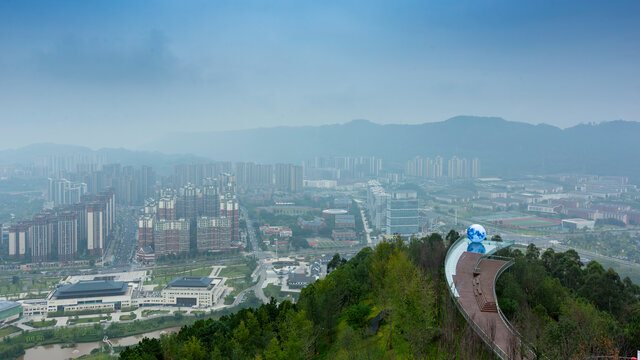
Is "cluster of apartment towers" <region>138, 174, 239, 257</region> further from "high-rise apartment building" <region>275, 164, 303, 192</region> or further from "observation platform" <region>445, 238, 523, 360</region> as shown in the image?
"observation platform" <region>445, 238, 523, 360</region>

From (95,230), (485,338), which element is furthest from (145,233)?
(485,338)

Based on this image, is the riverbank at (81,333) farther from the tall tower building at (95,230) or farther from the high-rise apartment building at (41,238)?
the tall tower building at (95,230)

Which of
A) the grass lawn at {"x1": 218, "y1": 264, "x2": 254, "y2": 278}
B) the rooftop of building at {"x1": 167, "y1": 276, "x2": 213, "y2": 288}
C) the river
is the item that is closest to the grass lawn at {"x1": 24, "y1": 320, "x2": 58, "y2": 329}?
the river

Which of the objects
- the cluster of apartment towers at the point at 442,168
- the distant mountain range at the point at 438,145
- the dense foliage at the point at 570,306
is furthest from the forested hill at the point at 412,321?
the cluster of apartment towers at the point at 442,168

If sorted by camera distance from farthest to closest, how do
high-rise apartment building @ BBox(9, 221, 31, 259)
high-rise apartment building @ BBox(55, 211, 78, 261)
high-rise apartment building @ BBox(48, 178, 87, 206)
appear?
high-rise apartment building @ BBox(48, 178, 87, 206) → high-rise apartment building @ BBox(55, 211, 78, 261) → high-rise apartment building @ BBox(9, 221, 31, 259)

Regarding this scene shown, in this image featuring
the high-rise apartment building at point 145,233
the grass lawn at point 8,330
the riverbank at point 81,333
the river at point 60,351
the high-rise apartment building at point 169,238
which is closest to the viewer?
the river at point 60,351

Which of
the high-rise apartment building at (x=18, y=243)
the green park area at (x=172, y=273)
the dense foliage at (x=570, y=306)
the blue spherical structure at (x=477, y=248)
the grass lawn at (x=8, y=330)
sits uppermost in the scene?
the blue spherical structure at (x=477, y=248)

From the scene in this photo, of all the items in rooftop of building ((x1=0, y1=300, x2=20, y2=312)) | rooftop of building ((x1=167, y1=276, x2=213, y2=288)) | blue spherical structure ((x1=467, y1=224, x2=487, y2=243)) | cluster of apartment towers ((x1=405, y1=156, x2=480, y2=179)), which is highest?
cluster of apartment towers ((x1=405, y1=156, x2=480, y2=179))
